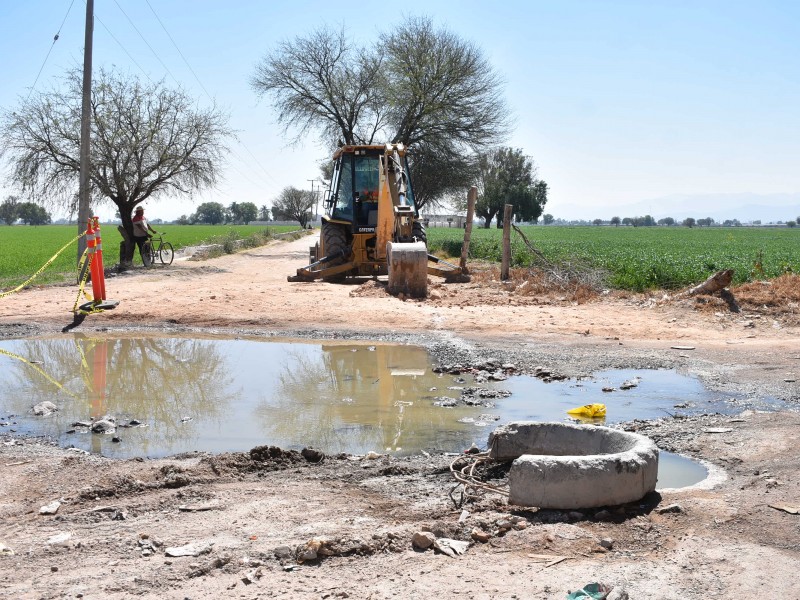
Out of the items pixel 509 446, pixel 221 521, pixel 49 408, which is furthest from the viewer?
pixel 49 408

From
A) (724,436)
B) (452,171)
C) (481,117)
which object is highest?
(481,117)

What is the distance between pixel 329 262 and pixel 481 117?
53.1 ft

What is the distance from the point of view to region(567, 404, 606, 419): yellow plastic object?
7.25 metres

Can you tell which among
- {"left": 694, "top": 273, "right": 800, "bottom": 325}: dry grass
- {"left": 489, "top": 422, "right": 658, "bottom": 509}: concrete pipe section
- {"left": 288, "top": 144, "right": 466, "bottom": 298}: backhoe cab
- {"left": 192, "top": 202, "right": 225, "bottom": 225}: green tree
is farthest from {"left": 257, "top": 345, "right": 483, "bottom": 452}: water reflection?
{"left": 192, "top": 202, "right": 225, "bottom": 225}: green tree

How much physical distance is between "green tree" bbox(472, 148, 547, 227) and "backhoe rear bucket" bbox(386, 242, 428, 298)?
75.2 m

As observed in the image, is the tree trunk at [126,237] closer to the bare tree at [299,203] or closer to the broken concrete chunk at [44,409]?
the broken concrete chunk at [44,409]

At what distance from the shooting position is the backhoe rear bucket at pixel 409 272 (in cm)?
1556

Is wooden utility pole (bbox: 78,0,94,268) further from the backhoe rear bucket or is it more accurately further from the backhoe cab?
the backhoe rear bucket

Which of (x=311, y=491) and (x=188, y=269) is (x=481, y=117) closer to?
(x=188, y=269)

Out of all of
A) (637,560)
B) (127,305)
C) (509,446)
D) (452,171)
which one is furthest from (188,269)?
(637,560)

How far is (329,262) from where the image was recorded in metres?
19.4

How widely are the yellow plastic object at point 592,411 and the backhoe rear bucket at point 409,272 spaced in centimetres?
841

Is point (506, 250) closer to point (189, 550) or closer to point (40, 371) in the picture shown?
point (40, 371)

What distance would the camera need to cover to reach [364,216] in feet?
64.6
